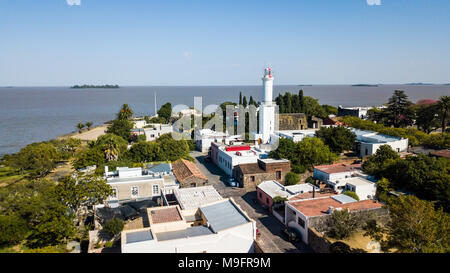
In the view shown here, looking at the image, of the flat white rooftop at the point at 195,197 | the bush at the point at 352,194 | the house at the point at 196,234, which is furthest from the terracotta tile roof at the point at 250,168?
the house at the point at 196,234

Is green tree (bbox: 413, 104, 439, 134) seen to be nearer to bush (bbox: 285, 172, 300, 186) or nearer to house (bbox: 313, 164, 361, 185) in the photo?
house (bbox: 313, 164, 361, 185)

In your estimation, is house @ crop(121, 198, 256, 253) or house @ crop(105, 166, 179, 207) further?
house @ crop(105, 166, 179, 207)

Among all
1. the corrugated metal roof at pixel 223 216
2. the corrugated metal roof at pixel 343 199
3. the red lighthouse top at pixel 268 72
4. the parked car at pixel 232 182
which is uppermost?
the red lighthouse top at pixel 268 72

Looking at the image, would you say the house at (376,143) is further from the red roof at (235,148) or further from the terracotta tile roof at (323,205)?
the terracotta tile roof at (323,205)

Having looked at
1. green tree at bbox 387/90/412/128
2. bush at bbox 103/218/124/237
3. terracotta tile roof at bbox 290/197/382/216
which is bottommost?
bush at bbox 103/218/124/237

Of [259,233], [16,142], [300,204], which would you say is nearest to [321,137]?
[300,204]

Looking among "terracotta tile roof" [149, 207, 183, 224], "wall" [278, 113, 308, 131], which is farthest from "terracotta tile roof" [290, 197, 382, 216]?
"wall" [278, 113, 308, 131]
